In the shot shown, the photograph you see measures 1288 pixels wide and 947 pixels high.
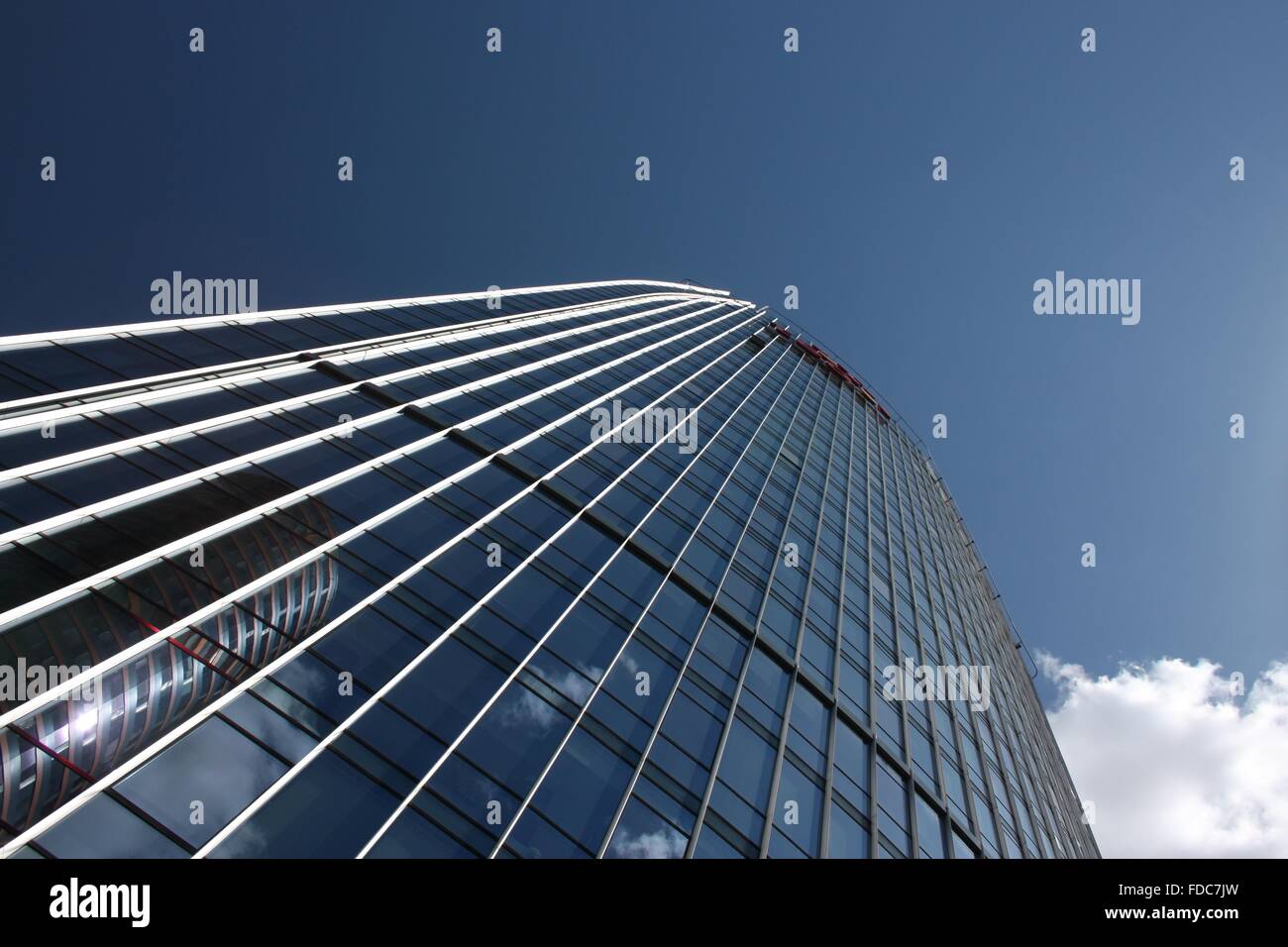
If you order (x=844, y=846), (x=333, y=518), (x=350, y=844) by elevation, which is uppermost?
(x=333, y=518)

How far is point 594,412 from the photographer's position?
31672mm

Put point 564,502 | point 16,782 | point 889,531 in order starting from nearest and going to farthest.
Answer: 1. point 16,782
2. point 564,502
3. point 889,531

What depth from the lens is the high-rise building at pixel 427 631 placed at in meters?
9.33

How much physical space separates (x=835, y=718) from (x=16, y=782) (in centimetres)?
1638

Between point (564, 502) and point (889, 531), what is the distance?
2459 cm

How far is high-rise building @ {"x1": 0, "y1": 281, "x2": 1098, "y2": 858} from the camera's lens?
30.6ft

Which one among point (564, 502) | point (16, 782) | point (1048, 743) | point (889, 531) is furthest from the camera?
point (1048, 743)

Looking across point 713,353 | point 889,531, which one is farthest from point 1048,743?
point 713,353

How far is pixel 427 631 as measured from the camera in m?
13.8

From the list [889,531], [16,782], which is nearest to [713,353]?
[889,531]
